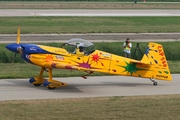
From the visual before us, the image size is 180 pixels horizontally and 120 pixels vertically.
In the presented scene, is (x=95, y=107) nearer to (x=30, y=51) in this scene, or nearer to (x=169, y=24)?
(x=30, y=51)

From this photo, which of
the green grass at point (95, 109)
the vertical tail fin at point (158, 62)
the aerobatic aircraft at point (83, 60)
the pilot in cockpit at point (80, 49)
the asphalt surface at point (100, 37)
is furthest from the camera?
the asphalt surface at point (100, 37)

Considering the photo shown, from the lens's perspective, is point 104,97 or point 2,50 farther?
point 2,50

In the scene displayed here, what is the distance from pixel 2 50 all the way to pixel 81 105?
43.6 ft

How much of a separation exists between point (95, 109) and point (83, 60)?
3767mm

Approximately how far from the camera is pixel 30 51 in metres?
12.8

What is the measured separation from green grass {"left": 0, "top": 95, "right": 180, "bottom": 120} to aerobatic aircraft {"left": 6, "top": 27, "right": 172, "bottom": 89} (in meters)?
2.04

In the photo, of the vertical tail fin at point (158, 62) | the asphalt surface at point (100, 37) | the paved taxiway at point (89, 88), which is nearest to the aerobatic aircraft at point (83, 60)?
the vertical tail fin at point (158, 62)

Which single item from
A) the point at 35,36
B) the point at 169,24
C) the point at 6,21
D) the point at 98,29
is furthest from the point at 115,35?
the point at 6,21

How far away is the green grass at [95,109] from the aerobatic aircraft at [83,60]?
6.69ft

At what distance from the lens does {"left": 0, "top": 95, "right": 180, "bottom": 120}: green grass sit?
912 centimetres

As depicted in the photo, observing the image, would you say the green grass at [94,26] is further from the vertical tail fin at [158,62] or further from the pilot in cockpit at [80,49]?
the vertical tail fin at [158,62]

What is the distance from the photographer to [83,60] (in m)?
13.2

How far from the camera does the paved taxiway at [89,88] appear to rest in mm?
12238

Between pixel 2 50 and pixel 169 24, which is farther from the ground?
pixel 169 24
